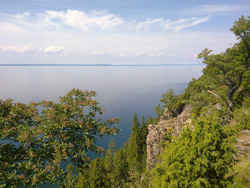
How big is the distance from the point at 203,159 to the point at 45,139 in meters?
6.74

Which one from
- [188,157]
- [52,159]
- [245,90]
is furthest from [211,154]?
[245,90]

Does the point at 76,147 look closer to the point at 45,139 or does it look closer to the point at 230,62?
the point at 45,139

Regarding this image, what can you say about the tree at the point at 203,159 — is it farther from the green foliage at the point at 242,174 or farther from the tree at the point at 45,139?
the tree at the point at 45,139

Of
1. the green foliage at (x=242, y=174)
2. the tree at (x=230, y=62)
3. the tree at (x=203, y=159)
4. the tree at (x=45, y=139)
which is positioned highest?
the tree at (x=230, y=62)

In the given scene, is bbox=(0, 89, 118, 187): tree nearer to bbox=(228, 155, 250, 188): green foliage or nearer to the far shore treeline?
the far shore treeline

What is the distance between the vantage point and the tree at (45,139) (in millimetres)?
4906

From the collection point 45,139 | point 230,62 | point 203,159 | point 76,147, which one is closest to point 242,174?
point 203,159

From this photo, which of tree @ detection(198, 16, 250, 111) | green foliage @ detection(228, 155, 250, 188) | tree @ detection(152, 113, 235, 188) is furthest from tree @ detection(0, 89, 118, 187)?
tree @ detection(198, 16, 250, 111)

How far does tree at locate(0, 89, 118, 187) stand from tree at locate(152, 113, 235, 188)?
3.66m

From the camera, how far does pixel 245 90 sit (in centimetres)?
2042

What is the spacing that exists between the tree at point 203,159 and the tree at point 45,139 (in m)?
3.66

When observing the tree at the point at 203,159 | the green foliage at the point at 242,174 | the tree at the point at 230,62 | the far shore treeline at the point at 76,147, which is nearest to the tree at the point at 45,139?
the far shore treeline at the point at 76,147

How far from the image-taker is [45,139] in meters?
6.18

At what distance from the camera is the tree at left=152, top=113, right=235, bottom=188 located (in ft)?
22.7
